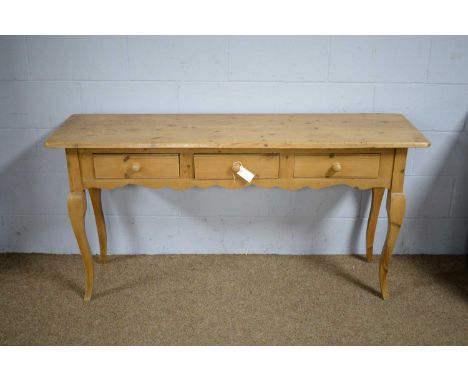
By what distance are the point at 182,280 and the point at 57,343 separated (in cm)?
68

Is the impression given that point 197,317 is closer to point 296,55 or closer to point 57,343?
point 57,343

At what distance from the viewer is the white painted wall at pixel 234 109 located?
255 centimetres

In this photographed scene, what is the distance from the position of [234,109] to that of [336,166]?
26.0 inches

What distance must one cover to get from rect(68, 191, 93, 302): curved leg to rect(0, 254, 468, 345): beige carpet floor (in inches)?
5.9

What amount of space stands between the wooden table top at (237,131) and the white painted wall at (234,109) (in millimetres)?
117

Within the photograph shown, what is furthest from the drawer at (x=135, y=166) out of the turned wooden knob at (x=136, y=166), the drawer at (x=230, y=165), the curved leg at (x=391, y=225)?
the curved leg at (x=391, y=225)

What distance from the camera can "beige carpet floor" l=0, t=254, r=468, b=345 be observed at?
231cm

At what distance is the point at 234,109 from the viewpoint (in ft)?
8.68

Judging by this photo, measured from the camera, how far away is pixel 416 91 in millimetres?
2617

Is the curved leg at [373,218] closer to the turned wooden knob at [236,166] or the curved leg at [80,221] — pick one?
the turned wooden knob at [236,166]

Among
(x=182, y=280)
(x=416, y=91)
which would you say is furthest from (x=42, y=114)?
(x=416, y=91)

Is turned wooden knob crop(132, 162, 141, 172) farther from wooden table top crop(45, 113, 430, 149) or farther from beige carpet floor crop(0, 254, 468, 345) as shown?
beige carpet floor crop(0, 254, 468, 345)

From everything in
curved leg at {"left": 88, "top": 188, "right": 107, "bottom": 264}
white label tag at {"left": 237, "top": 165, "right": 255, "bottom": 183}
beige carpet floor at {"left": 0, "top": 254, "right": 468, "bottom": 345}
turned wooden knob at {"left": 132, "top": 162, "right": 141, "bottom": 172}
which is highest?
turned wooden knob at {"left": 132, "top": 162, "right": 141, "bottom": 172}

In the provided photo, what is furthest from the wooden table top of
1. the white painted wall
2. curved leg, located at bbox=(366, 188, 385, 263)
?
curved leg, located at bbox=(366, 188, 385, 263)
